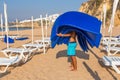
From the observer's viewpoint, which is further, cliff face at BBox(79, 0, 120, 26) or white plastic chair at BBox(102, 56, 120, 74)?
cliff face at BBox(79, 0, 120, 26)

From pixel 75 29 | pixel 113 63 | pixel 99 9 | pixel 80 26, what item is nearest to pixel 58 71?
pixel 75 29

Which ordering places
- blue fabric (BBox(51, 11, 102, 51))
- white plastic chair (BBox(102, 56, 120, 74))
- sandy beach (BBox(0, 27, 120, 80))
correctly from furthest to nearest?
blue fabric (BBox(51, 11, 102, 51)) → white plastic chair (BBox(102, 56, 120, 74)) → sandy beach (BBox(0, 27, 120, 80))

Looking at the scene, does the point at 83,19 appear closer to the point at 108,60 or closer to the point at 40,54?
the point at 108,60

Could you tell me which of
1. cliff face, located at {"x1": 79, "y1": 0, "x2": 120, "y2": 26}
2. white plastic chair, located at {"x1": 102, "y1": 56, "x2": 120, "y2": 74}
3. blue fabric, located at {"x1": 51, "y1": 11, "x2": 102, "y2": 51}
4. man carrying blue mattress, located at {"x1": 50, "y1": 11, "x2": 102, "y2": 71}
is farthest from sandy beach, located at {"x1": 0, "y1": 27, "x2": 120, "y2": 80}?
cliff face, located at {"x1": 79, "y1": 0, "x2": 120, "y2": 26}

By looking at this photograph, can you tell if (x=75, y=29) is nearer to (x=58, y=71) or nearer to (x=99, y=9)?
(x=58, y=71)

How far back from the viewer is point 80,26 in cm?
778

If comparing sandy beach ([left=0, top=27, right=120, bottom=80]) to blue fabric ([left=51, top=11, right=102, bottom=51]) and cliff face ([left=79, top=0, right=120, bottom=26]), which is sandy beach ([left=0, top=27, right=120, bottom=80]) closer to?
blue fabric ([left=51, top=11, right=102, bottom=51])

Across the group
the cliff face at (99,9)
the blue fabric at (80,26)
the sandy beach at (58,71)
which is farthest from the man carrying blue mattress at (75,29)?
the cliff face at (99,9)

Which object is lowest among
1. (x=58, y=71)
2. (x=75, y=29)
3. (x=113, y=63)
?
(x=58, y=71)

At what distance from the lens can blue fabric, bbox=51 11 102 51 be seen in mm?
7746

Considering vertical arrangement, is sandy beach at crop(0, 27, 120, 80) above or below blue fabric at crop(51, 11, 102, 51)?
below

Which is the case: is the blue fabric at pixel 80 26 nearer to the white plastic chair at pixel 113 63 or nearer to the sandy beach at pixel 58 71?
the white plastic chair at pixel 113 63

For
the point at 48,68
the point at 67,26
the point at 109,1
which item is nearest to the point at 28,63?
the point at 48,68

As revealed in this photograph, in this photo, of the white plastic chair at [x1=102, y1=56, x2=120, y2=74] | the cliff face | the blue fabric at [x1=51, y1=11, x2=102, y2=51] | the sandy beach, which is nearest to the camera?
the sandy beach
